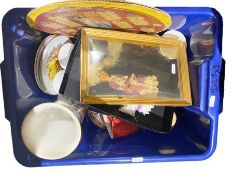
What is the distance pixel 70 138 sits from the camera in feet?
4.45

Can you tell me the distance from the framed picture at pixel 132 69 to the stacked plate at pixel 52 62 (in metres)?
0.09

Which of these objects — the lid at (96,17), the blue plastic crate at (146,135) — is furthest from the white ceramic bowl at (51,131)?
the lid at (96,17)

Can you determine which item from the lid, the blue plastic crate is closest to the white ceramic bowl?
the blue plastic crate

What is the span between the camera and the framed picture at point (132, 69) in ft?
4.36

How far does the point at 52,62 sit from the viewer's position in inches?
53.9

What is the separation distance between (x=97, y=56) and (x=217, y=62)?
0.33 metres

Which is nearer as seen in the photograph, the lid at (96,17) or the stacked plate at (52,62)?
the lid at (96,17)

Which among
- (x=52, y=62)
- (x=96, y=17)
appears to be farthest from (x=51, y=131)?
(x=96, y=17)

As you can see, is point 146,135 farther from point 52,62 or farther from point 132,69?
point 52,62

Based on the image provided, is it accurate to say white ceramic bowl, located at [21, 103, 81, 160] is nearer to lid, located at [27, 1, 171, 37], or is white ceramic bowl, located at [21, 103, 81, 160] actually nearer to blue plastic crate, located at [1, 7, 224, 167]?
blue plastic crate, located at [1, 7, 224, 167]

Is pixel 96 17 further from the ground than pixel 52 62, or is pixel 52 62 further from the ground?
pixel 96 17

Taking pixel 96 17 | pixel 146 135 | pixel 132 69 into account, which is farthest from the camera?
pixel 146 135

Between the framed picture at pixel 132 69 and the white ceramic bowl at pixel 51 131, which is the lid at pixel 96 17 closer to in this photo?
the framed picture at pixel 132 69

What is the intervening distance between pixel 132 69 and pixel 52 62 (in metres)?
0.23
